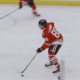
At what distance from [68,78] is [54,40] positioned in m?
0.65

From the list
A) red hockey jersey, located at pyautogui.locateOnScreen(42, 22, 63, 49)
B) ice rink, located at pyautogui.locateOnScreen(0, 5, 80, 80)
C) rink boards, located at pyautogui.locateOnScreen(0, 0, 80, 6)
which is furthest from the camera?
rink boards, located at pyautogui.locateOnScreen(0, 0, 80, 6)

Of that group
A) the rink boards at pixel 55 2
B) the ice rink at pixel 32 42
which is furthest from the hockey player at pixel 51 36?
the rink boards at pixel 55 2

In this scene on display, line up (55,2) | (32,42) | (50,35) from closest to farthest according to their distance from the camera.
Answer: (50,35) → (32,42) → (55,2)

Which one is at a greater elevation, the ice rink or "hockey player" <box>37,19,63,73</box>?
"hockey player" <box>37,19,63,73</box>

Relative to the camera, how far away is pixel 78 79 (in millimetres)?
3086

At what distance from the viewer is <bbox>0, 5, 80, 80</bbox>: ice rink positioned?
10.7 ft

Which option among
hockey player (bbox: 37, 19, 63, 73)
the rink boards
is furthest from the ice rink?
hockey player (bbox: 37, 19, 63, 73)

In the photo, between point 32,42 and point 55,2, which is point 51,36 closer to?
point 32,42

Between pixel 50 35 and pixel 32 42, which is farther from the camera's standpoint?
pixel 32 42

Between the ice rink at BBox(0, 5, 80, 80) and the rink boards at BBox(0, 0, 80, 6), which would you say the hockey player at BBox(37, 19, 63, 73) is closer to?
the ice rink at BBox(0, 5, 80, 80)

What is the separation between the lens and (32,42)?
14.0 ft

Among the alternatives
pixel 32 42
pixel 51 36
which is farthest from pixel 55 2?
pixel 51 36

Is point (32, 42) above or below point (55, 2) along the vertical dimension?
below

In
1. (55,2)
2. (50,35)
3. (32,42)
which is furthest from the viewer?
(55,2)
